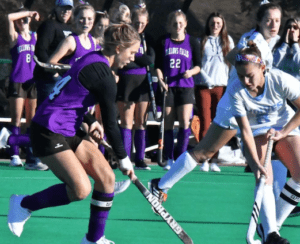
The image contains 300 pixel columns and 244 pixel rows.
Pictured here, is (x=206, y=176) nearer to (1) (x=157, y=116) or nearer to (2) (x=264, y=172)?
(1) (x=157, y=116)

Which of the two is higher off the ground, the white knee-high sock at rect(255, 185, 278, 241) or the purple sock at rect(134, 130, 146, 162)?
the white knee-high sock at rect(255, 185, 278, 241)

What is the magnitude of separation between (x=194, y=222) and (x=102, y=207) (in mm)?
1086

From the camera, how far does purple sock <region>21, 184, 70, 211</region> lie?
13.6ft

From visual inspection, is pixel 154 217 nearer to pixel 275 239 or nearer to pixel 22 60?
pixel 275 239

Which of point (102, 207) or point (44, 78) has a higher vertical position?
point (102, 207)

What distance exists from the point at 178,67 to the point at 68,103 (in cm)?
408

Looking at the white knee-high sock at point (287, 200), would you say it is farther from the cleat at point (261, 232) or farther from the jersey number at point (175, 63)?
the jersey number at point (175, 63)

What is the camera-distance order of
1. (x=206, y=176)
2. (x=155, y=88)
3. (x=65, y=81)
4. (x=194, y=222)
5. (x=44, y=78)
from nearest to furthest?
(x=65, y=81)
(x=194, y=222)
(x=44, y=78)
(x=206, y=176)
(x=155, y=88)

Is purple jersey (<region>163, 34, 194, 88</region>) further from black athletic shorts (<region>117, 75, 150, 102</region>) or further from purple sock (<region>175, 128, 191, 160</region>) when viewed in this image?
purple sock (<region>175, 128, 191, 160</region>)

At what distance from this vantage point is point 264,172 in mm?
4219

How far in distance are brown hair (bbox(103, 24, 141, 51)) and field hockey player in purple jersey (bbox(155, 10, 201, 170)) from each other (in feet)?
12.7

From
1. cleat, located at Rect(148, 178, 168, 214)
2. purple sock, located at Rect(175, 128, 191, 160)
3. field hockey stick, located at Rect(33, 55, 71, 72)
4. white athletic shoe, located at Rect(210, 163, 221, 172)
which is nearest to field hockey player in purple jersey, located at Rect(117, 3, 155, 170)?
purple sock, located at Rect(175, 128, 191, 160)

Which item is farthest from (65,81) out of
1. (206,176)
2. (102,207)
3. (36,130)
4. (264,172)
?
(206,176)

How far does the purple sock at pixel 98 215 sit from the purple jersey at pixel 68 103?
379 mm
